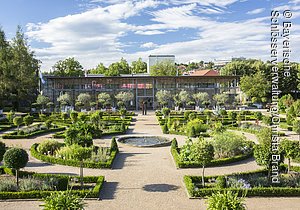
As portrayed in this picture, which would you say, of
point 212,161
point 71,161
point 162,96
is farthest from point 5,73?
point 212,161

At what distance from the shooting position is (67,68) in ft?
228

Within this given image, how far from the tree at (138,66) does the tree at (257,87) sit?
41.8 metres

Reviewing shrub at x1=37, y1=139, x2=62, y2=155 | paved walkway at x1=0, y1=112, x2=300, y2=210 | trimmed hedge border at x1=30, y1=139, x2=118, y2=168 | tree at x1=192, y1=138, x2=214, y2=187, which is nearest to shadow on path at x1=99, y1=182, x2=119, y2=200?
paved walkway at x1=0, y1=112, x2=300, y2=210

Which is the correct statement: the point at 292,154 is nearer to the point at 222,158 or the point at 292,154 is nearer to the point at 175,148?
the point at 222,158

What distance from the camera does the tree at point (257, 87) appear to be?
168 ft

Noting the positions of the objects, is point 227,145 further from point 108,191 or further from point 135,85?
point 135,85

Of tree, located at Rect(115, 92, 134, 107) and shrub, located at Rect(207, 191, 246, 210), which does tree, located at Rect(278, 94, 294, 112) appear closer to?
tree, located at Rect(115, 92, 134, 107)

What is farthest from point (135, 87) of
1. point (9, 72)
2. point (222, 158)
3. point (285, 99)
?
point (222, 158)

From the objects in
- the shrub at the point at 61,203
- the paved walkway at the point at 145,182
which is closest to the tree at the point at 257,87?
the paved walkway at the point at 145,182

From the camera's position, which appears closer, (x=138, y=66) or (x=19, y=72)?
(x=19, y=72)

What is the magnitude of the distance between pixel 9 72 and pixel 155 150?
32.6 metres

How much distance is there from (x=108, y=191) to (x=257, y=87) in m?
44.4

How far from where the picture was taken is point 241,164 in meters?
15.8

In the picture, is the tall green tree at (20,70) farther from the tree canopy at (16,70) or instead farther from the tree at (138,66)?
the tree at (138,66)
